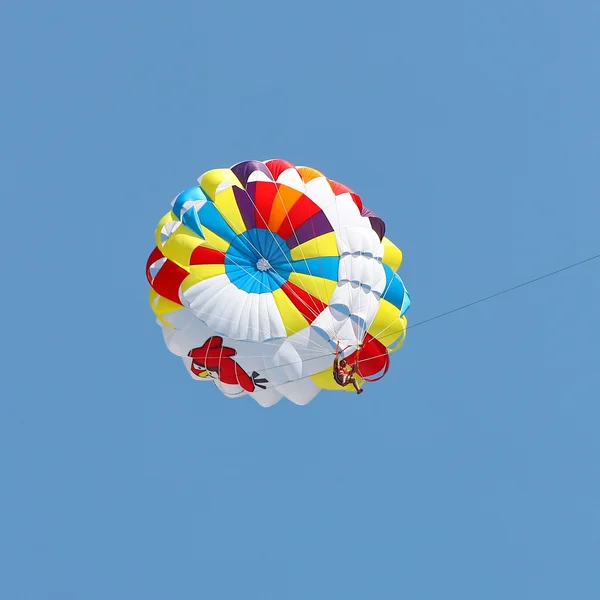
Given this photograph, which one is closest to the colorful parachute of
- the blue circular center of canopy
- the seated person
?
the blue circular center of canopy

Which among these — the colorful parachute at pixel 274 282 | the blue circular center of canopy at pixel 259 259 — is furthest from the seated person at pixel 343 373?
the blue circular center of canopy at pixel 259 259

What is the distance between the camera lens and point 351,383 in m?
29.8

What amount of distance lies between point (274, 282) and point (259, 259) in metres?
0.71

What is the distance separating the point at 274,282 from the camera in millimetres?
30172

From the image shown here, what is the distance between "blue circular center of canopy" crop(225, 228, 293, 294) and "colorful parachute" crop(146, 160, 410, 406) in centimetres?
2

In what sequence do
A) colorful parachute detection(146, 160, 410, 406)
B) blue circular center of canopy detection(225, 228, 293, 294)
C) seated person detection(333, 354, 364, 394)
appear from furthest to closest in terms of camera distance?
1. blue circular center of canopy detection(225, 228, 293, 294)
2. colorful parachute detection(146, 160, 410, 406)
3. seated person detection(333, 354, 364, 394)

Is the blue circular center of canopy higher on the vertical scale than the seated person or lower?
higher

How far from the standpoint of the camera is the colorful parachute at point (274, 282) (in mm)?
29781

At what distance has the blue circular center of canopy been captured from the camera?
3014 centimetres

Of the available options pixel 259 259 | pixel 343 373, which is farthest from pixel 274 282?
pixel 343 373

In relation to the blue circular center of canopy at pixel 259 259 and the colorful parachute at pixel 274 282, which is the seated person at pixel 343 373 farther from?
the blue circular center of canopy at pixel 259 259

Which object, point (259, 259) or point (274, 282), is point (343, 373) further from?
point (259, 259)

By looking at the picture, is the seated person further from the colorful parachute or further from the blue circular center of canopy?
the blue circular center of canopy

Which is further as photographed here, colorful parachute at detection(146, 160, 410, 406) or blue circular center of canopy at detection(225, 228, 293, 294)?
blue circular center of canopy at detection(225, 228, 293, 294)
